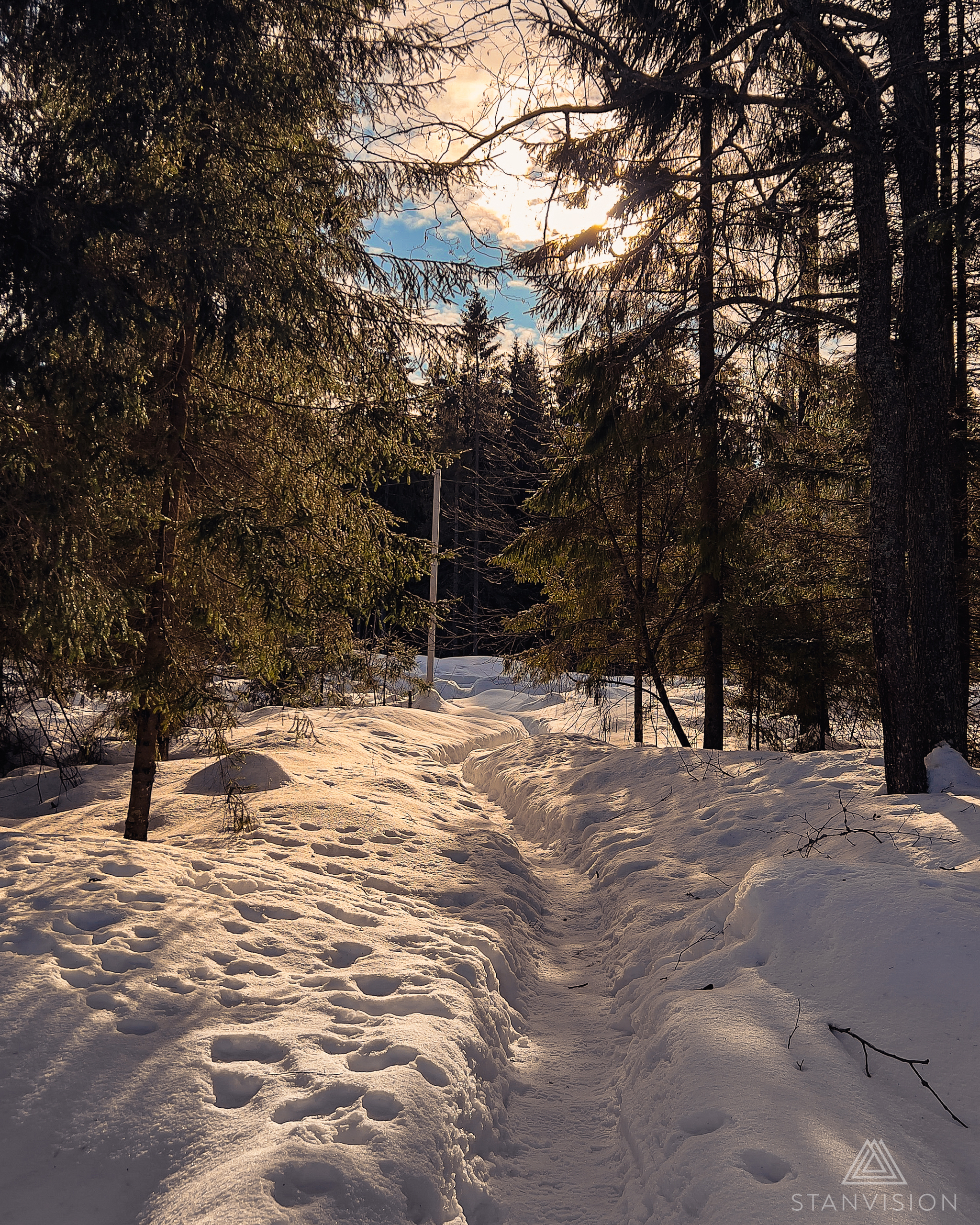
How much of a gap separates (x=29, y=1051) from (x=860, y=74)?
943 centimetres

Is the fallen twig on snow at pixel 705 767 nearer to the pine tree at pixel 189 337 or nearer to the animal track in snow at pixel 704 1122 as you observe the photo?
the pine tree at pixel 189 337

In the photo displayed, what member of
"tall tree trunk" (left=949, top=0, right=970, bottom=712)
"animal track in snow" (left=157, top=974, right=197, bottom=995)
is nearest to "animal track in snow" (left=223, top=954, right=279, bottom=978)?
"animal track in snow" (left=157, top=974, right=197, bottom=995)

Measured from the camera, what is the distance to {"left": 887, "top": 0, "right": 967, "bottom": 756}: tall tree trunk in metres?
7.11

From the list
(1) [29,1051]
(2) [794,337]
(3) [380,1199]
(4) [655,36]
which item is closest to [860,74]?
(4) [655,36]

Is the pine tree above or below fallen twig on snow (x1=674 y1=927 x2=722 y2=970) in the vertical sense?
above

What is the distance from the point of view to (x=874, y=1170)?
261 cm

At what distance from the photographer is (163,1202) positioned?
2592mm

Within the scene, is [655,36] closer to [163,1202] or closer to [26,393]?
[26,393]

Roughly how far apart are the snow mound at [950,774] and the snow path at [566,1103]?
11.1ft

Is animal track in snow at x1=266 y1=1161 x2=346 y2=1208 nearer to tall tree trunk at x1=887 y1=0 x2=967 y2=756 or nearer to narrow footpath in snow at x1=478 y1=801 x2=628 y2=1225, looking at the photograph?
narrow footpath in snow at x1=478 y1=801 x2=628 y2=1225

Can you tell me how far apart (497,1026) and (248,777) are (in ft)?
19.6

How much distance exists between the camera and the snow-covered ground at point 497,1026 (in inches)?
106

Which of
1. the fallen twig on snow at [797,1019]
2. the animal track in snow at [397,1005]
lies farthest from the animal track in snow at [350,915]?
the fallen twig on snow at [797,1019]

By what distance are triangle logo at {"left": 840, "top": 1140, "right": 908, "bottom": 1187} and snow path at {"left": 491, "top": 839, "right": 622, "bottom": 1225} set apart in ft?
3.16
